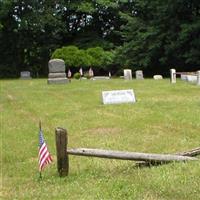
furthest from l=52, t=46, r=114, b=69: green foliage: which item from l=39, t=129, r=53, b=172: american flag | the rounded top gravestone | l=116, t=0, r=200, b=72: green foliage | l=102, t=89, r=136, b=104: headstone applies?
l=39, t=129, r=53, b=172: american flag

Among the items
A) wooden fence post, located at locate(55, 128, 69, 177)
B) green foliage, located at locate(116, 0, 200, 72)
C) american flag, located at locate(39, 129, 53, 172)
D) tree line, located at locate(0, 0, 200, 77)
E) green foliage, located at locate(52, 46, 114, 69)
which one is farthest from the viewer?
tree line, located at locate(0, 0, 200, 77)

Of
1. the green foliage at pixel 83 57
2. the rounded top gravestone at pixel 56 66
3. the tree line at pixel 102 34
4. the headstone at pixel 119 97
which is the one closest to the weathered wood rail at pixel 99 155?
the headstone at pixel 119 97

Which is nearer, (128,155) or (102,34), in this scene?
(128,155)

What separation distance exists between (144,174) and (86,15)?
147 feet

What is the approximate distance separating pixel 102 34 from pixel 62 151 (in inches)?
1731

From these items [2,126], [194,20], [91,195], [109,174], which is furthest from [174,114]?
[194,20]

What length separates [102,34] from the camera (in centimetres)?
5116

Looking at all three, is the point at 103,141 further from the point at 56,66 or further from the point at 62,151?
the point at 56,66

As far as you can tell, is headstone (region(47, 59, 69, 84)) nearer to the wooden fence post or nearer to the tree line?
the tree line

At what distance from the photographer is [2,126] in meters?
13.8

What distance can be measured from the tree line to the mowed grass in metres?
17.8

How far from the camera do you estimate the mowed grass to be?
684 cm

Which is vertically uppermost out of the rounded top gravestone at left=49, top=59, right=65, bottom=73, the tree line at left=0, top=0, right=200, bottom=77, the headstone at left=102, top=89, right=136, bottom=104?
the tree line at left=0, top=0, right=200, bottom=77

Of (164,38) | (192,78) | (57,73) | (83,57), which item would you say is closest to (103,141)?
(192,78)
